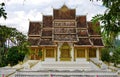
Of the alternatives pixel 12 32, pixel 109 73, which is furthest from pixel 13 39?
pixel 109 73

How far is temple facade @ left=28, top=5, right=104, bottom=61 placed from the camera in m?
25.1

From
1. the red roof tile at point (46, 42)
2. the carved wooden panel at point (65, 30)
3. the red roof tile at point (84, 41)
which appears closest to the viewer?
the red roof tile at point (84, 41)

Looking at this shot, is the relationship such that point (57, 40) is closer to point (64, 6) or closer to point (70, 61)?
point (70, 61)

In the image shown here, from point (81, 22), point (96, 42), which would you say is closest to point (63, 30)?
point (81, 22)

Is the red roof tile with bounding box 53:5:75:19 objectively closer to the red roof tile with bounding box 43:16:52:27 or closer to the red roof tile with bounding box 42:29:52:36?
the red roof tile with bounding box 43:16:52:27

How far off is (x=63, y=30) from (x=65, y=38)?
0.87 meters

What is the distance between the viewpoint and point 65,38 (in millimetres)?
25125

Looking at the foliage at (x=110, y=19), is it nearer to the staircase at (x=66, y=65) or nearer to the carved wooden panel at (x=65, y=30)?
the staircase at (x=66, y=65)

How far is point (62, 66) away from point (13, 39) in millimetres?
21615

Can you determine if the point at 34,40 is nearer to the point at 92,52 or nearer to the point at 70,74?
the point at 92,52

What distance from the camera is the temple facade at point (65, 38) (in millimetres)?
25078

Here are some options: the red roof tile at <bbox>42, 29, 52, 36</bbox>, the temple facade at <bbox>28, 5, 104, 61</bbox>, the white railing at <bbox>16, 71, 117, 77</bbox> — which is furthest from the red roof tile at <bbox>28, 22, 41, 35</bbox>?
the white railing at <bbox>16, 71, 117, 77</bbox>

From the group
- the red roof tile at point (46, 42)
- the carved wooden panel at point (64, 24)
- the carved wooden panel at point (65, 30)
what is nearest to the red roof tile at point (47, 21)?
the carved wooden panel at point (64, 24)

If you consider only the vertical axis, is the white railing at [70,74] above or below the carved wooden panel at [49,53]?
below
